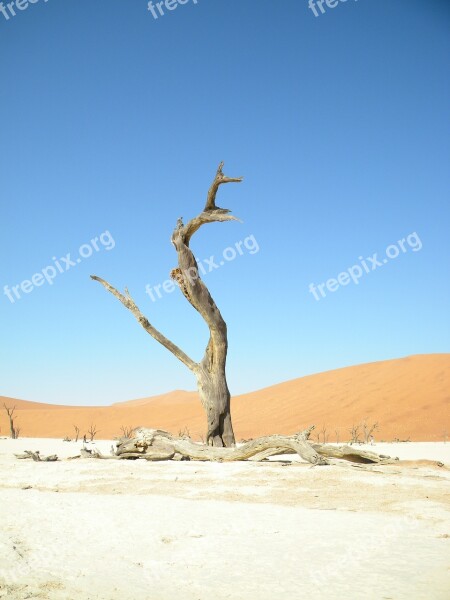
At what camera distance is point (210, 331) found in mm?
11359

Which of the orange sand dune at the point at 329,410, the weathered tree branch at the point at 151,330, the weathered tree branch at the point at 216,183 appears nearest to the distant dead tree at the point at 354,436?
the orange sand dune at the point at 329,410

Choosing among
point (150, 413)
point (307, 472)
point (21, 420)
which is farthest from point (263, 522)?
point (21, 420)

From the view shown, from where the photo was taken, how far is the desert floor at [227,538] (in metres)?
2.80

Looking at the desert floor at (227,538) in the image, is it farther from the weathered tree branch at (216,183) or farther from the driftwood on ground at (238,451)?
the weathered tree branch at (216,183)

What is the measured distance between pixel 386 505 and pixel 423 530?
1.01 m

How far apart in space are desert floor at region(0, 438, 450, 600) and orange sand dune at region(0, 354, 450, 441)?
2036 centimetres

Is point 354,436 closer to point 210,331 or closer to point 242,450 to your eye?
point 210,331

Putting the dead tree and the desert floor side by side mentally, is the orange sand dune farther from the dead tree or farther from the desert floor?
the desert floor

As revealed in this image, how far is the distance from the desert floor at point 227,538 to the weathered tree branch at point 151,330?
15.8ft

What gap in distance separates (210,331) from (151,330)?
1.54 metres

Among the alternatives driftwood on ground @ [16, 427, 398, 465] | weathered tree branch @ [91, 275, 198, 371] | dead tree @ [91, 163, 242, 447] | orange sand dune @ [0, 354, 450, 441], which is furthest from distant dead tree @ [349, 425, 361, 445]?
driftwood on ground @ [16, 427, 398, 465]

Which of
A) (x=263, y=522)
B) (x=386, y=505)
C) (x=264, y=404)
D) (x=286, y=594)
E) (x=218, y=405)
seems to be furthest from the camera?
(x=264, y=404)

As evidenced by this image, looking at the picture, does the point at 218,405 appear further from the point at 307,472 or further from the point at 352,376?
the point at 352,376

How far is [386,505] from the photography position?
4.99m
